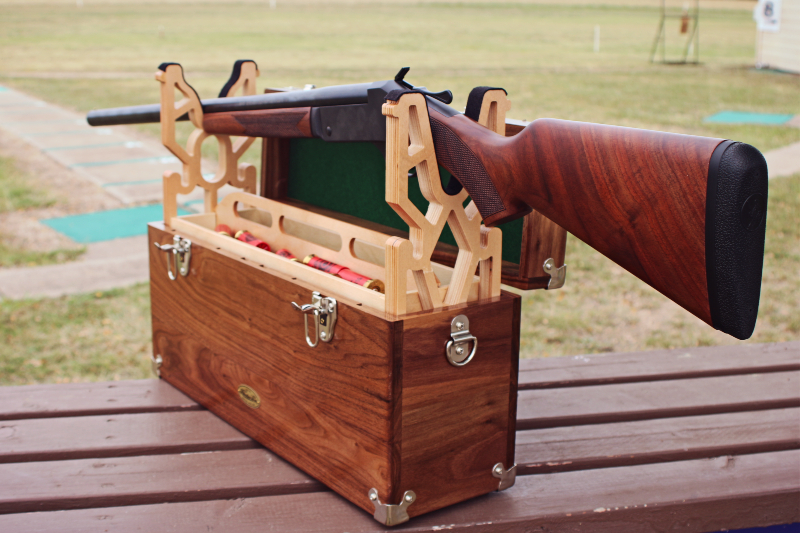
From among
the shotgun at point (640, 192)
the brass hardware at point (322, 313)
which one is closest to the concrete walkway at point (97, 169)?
the brass hardware at point (322, 313)

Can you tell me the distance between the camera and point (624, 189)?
3.81 ft

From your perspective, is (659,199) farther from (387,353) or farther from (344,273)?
(344,273)

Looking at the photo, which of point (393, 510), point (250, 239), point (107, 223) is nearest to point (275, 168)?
point (250, 239)

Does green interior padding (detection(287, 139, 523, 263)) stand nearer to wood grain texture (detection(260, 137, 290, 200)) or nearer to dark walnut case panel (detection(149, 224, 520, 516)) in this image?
wood grain texture (detection(260, 137, 290, 200))

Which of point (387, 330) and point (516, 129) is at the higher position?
point (516, 129)

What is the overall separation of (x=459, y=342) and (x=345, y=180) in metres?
0.87

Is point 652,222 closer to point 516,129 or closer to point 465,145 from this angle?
point 465,145

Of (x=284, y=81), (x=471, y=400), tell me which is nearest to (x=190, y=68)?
(x=284, y=81)

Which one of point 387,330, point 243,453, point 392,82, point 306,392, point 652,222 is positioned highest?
point 392,82

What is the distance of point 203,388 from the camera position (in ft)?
6.64

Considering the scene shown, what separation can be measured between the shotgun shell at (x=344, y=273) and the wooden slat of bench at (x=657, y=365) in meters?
0.74

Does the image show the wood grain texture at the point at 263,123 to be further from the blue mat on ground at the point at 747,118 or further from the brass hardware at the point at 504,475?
the blue mat on ground at the point at 747,118

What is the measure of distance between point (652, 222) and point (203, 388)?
4.28 feet

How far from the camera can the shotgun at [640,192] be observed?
3.48 ft
